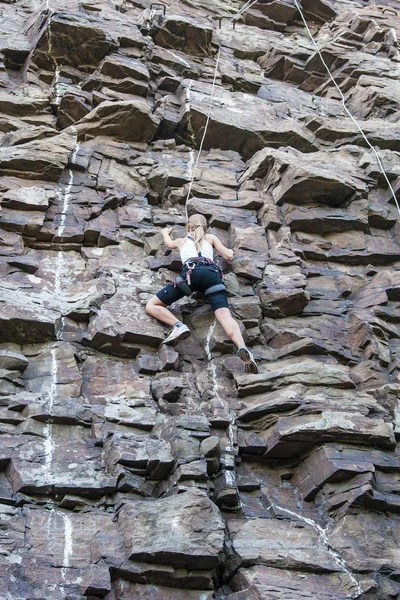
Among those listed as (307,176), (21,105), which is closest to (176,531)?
(307,176)

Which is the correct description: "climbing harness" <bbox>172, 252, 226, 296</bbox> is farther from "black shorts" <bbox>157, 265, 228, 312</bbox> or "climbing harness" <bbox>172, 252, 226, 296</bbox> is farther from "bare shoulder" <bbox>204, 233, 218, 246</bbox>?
"bare shoulder" <bbox>204, 233, 218, 246</bbox>

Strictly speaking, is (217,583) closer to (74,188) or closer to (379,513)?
(379,513)

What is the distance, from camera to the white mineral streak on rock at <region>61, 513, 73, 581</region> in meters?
7.09

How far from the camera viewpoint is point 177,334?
10195mm

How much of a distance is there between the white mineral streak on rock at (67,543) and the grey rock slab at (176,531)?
0.53 metres

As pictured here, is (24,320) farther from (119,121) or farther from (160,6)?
(160,6)

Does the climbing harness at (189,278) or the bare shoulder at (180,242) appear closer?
the climbing harness at (189,278)

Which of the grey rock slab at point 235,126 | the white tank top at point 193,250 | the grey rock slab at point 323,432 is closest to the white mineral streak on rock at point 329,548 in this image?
the grey rock slab at point 323,432

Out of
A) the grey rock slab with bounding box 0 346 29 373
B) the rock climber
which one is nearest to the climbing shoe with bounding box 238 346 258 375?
the rock climber

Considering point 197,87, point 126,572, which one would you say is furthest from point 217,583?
point 197,87

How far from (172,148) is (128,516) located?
30.6 ft

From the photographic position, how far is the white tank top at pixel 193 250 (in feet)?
36.1

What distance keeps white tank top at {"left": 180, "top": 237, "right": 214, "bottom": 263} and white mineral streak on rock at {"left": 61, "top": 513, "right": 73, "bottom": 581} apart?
4611mm

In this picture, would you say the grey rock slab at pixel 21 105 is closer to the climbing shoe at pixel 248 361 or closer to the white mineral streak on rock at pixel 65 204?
the white mineral streak on rock at pixel 65 204
